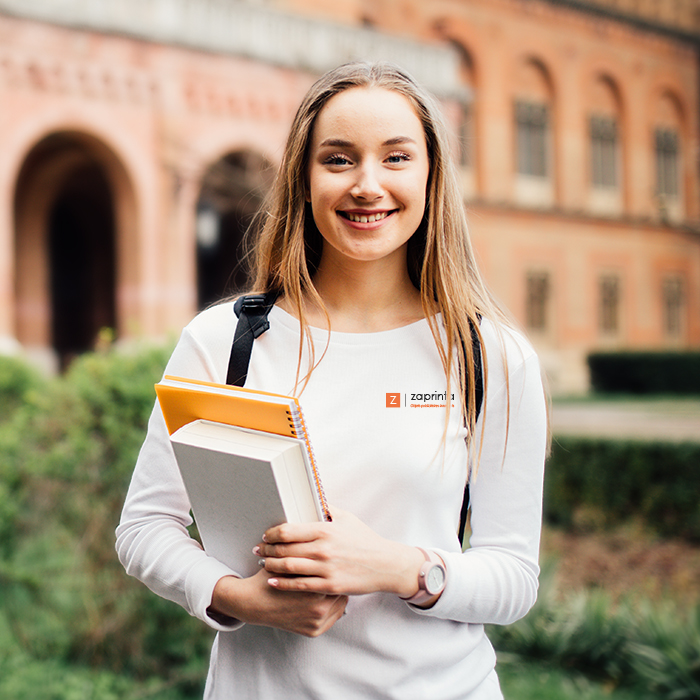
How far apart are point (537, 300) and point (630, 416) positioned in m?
9.30

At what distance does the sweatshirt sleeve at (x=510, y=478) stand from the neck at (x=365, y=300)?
0.71 ft

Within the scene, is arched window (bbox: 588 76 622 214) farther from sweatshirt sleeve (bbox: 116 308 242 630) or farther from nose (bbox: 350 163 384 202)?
sweatshirt sleeve (bbox: 116 308 242 630)

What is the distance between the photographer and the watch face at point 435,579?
1.32 m

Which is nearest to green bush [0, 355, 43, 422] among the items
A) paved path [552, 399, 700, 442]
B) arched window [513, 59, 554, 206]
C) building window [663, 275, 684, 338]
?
paved path [552, 399, 700, 442]

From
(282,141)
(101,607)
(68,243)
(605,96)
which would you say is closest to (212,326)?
(101,607)

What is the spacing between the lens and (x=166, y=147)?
529 inches

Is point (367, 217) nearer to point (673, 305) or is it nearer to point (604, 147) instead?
point (604, 147)

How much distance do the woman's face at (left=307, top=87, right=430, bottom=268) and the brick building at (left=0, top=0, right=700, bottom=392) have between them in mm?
4273

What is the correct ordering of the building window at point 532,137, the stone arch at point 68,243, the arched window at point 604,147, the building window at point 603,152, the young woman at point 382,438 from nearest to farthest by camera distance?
1. the young woman at point 382,438
2. the stone arch at point 68,243
3. the building window at point 532,137
4. the arched window at point 604,147
5. the building window at point 603,152

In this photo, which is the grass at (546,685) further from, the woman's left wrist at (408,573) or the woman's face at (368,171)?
Result: the woman's face at (368,171)

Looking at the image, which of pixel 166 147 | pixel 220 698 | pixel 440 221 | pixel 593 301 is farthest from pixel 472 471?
pixel 593 301

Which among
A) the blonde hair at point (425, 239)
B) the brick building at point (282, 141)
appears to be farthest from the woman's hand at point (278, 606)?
the brick building at point (282, 141)

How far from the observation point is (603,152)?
23500 mm

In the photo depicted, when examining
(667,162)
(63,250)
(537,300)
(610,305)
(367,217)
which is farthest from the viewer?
(667,162)
